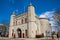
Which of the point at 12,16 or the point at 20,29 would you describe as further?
the point at 12,16

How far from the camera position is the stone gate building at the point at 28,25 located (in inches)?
1609

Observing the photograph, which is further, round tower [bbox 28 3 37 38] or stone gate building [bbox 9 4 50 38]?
stone gate building [bbox 9 4 50 38]

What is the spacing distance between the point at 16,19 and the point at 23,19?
18.2 ft

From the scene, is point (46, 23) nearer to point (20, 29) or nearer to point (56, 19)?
point (20, 29)

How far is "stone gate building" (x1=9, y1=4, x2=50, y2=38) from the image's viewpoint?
40.9 meters

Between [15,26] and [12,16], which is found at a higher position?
[12,16]

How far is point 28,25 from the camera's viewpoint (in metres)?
41.4

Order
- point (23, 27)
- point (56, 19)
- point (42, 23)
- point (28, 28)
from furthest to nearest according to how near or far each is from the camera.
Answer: point (42, 23) < point (23, 27) < point (28, 28) < point (56, 19)

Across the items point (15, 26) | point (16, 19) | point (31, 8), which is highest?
point (31, 8)

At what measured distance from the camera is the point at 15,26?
49.3 meters

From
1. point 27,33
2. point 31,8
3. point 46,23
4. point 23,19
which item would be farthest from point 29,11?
point 46,23

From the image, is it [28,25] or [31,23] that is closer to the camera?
[31,23]

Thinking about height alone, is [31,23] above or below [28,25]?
above

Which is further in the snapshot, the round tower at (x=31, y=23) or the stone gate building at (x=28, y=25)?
the stone gate building at (x=28, y=25)
